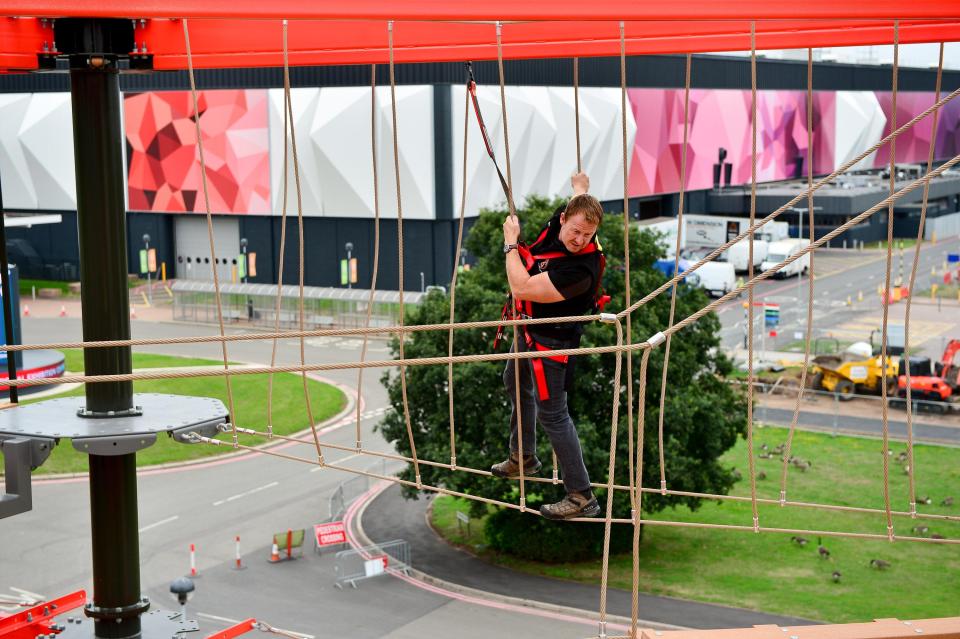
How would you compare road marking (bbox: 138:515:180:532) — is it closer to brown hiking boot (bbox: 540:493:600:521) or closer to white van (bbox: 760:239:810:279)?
brown hiking boot (bbox: 540:493:600:521)

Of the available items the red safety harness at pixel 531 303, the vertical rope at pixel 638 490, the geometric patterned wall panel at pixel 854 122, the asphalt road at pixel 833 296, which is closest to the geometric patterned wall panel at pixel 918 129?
the geometric patterned wall panel at pixel 854 122

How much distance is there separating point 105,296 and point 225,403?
30.4 metres

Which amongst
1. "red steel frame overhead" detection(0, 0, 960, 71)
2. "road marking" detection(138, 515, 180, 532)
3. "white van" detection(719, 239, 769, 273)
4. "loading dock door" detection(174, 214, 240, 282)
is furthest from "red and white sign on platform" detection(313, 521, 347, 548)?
"white van" detection(719, 239, 769, 273)

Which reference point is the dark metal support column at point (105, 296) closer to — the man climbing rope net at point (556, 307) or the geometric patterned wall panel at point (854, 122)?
the man climbing rope net at point (556, 307)

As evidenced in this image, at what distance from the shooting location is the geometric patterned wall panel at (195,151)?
59.9 metres

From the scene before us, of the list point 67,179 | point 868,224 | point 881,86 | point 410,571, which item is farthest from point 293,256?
point 881,86

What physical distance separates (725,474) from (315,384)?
2108 centimetres

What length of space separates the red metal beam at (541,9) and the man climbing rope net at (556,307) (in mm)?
1237

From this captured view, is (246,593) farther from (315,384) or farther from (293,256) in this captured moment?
(293,256)

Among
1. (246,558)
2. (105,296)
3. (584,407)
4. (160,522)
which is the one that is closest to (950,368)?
(584,407)

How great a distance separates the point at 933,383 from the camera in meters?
40.6

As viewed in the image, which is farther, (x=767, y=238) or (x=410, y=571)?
(x=767, y=238)

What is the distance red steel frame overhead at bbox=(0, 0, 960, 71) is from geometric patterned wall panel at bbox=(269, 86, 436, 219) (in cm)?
4295

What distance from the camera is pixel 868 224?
285 ft
